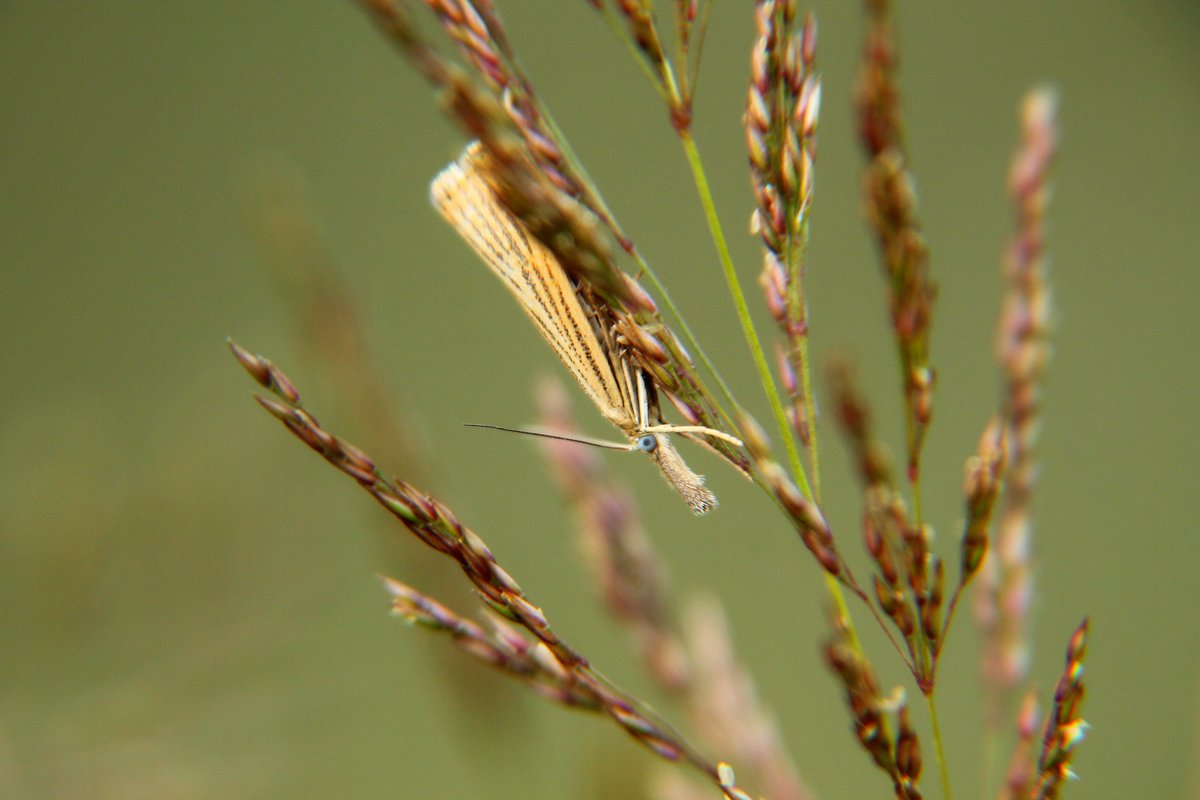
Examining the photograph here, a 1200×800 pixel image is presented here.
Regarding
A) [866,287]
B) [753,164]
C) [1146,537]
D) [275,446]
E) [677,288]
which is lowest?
[275,446]

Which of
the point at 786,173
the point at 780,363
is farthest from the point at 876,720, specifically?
the point at 786,173

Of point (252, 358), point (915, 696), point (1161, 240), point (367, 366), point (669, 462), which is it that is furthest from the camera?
point (1161, 240)

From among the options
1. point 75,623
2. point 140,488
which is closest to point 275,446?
point 140,488

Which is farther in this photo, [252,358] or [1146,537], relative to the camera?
[1146,537]

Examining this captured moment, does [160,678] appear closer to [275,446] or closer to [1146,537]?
[275,446]

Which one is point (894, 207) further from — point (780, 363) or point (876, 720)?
point (876, 720)

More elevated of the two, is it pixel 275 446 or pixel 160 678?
pixel 275 446

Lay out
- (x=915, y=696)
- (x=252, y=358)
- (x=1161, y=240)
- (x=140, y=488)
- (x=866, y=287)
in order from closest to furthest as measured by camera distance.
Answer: (x=252, y=358) < (x=140, y=488) < (x=915, y=696) < (x=1161, y=240) < (x=866, y=287)
